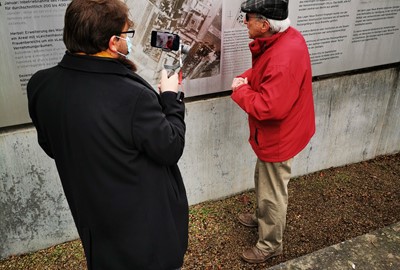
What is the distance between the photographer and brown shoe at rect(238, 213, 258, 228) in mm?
3520

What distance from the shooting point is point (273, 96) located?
232cm

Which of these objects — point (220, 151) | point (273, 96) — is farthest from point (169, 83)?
point (220, 151)

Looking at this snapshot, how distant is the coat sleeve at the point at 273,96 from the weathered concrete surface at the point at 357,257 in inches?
37.4

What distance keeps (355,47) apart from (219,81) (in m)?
1.54

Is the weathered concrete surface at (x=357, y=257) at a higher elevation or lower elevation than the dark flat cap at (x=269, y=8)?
lower

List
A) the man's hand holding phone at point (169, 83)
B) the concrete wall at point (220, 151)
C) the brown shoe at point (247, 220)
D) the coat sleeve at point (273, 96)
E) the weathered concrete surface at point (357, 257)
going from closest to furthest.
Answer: the man's hand holding phone at point (169, 83) → the coat sleeve at point (273, 96) → the weathered concrete surface at point (357, 257) → the concrete wall at point (220, 151) → the brown shoe at point (247, 220)

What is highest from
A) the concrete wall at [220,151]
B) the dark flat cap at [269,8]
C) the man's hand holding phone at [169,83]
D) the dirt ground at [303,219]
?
the dark flat cap at [269,8]

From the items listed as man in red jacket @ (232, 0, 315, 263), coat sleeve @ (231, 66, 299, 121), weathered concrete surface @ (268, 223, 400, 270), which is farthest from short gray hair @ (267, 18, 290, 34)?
weathered concrete surface @ (268, 223, 400, 270)

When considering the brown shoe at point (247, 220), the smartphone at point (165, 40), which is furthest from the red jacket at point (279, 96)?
the brown shoe at point (247, 220)

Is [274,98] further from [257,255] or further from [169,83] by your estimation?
[257,255]

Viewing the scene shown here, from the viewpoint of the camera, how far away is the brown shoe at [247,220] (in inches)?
139

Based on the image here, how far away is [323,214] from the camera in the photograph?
3723 mm

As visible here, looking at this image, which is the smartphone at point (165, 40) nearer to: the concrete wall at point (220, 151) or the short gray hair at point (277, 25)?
the short gray hair at point (277, 25)

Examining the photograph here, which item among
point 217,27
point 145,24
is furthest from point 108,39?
point 217,27
